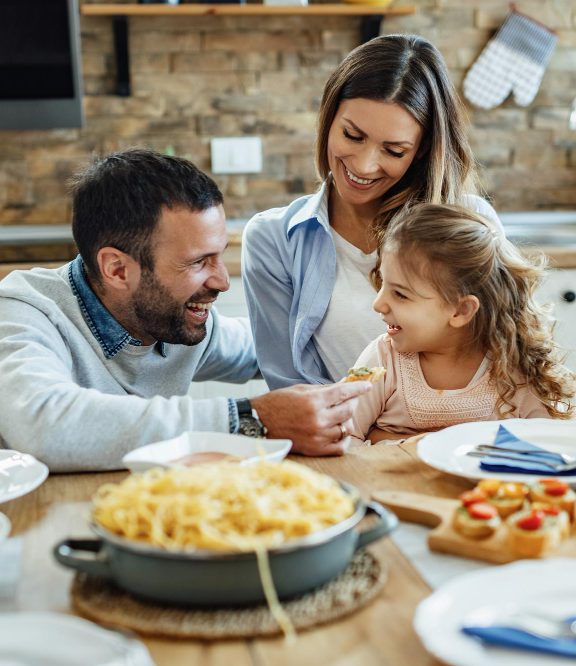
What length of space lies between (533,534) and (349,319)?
1.23 m

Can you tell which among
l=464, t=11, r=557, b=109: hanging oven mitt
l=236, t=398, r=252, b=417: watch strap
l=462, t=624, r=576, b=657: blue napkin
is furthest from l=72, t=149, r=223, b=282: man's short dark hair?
l=464, t=11, r=557, b=109: hanging oven mitt

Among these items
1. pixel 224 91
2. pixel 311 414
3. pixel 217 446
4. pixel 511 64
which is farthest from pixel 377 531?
pixel 511 64

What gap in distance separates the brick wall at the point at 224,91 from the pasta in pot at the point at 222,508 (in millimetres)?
2970

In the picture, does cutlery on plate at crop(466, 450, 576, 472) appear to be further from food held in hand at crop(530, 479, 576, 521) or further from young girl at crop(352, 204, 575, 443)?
young girl at crop(352, 204, 575, 443)

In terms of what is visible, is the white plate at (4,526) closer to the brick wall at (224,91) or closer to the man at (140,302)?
the man at (140,302)

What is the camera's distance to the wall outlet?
153 inches

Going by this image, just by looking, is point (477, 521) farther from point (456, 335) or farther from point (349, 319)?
point (349, 319)

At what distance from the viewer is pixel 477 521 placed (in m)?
1.13

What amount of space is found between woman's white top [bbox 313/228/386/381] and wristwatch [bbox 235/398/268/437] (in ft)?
2.30

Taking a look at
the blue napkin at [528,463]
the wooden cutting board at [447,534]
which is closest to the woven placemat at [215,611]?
the wooden cutting board at [447,534]

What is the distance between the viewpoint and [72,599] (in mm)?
1024

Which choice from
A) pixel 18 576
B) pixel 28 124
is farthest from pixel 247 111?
pixel 18 576

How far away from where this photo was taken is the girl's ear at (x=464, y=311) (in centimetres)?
198

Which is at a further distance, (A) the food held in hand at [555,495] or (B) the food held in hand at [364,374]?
(B) the food held in hand at [364,374]
